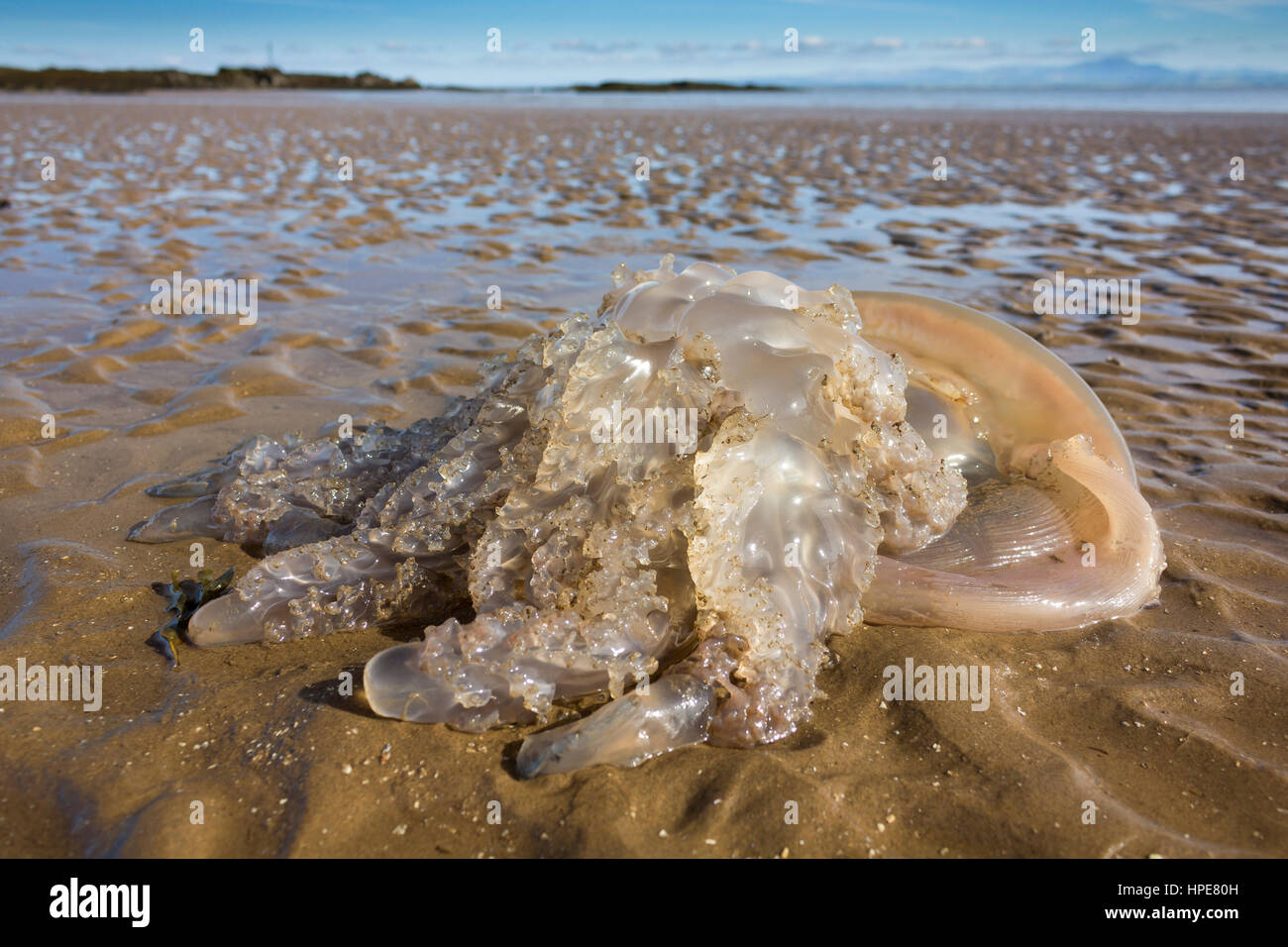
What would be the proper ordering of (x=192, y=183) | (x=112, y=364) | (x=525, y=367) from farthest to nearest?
1. (x=192, y=183)
2. (x=112, y=364)
3. (x=525, y=367)

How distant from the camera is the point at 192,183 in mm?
11875

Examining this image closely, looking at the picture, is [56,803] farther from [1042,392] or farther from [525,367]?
[1042,392]

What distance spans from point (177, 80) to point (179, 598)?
5351 cm

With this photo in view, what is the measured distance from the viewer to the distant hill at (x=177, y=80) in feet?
128

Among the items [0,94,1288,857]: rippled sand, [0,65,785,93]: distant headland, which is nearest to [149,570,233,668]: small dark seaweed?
[0,94,1288,857]: rippled sand

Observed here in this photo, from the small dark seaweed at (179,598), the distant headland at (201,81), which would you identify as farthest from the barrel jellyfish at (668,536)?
the distant headland at (201,81)

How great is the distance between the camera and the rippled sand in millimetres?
2016

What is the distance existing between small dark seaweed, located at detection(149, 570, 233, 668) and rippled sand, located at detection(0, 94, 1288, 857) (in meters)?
0.05

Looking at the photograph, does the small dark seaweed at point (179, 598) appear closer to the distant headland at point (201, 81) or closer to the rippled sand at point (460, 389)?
the rippled sand at point (460, 389)

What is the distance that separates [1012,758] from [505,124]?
72.3 ft

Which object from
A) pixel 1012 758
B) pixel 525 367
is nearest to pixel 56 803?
pixel 525 367

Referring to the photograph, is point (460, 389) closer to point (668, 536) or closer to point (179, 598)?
point (179, 598)

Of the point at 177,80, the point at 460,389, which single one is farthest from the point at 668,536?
the point at 177,80

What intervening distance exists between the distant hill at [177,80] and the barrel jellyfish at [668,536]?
44.2 m
